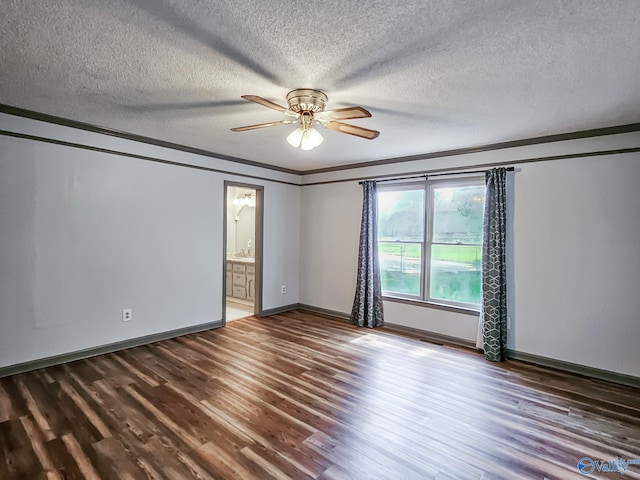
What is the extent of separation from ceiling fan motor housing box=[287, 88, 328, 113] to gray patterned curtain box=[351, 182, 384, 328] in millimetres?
2519

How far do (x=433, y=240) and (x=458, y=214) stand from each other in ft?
1.56

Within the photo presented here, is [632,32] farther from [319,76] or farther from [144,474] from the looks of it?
[144,474]

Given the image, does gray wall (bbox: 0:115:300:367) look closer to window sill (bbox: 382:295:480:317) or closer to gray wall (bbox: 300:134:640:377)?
window sill (bbox: 382:295:480:317)

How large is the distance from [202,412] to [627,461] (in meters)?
2.91

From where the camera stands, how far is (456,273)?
4336mm

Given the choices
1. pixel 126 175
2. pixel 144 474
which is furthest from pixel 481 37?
pixel 126 175

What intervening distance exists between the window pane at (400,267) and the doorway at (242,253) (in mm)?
2031

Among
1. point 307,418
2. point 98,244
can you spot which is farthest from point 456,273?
point 98,244

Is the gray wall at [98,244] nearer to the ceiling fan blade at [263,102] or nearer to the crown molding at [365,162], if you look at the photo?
the crown molding at [365,162]

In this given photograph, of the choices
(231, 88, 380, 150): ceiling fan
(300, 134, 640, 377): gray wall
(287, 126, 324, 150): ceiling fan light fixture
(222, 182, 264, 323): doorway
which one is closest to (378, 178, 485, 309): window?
(300, 134, 640, 377): gray wall

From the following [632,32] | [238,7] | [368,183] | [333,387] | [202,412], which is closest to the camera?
[238,7]

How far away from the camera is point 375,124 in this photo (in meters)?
3.24

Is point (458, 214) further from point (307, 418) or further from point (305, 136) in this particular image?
point (307, 418)

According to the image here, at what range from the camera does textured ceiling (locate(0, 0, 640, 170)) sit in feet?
5.28
